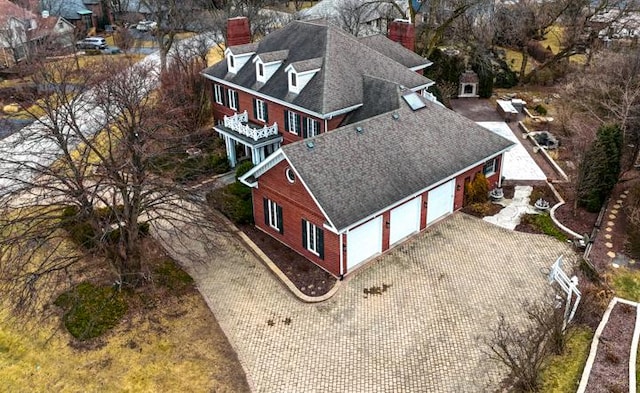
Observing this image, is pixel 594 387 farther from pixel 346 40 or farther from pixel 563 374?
pixel 346 40

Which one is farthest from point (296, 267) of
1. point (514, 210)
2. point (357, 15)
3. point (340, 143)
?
point (357, 15)

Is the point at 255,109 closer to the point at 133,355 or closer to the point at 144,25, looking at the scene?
the point at 133,355

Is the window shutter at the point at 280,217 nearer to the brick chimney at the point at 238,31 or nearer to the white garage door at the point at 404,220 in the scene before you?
the white garage door at the point at 404,220

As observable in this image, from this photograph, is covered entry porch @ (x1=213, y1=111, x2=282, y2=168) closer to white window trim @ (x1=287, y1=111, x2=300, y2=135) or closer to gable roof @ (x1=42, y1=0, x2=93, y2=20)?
white window trim @ (x1=287, y1=111, x2=300, y2=135)

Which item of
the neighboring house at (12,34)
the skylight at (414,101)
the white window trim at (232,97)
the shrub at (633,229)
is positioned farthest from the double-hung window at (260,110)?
the neighboring house at (12,34)

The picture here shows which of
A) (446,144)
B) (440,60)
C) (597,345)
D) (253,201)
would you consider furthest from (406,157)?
(440,60)

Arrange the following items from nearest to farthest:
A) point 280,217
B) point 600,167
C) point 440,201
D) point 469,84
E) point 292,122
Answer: point 280,217
point 600,167
point 440,201
point 292,122
point 469,84
